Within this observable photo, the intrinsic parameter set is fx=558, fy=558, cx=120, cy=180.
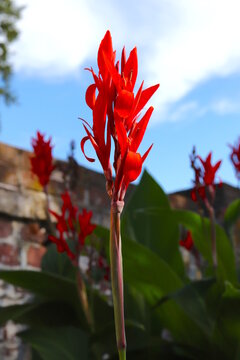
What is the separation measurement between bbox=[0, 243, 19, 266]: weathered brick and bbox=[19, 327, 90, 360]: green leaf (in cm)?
61

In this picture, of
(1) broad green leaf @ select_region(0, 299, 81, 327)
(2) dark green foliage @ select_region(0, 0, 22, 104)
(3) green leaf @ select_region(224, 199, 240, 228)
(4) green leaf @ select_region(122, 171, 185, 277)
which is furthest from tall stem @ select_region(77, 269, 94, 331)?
(2) dark green foliage @ select_region(0, 0, 22, 104)

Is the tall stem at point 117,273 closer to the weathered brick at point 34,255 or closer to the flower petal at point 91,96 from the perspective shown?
the flower petal at point 91,96

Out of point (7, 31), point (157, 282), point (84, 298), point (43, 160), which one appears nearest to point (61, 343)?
point (84, 298)

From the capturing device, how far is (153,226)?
4.77ft

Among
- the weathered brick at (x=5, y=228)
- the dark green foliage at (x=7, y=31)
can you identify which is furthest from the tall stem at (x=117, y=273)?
the dark green foliage at (x=7, y=31)

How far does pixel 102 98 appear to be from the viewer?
14.4 inches

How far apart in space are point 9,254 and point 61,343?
68 cm

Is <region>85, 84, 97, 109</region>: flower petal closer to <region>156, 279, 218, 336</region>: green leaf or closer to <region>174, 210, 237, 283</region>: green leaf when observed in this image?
<region>156, 279, 218, 336</region>: green leaf

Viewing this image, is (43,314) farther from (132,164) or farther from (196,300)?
(132,164)

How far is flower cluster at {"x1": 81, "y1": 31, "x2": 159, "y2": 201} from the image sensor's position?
1.18ft

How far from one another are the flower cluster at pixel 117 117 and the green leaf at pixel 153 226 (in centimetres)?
105

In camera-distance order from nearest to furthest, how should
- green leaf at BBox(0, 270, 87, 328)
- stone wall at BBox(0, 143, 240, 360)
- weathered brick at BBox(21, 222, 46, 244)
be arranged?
1. green leaf at BBox(0, 270, 87, 328)
2. stone wall at BBox(0, 143, 240, 360)
3. weathered brick at BBox(21, 222, 46, 244)

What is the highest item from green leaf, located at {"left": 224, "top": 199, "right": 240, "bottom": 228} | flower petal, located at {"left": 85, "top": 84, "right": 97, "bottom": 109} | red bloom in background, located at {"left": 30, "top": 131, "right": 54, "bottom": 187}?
red bloom in background, located at {"left": 30, "top": 131, "right": 54, "bottom": 187}

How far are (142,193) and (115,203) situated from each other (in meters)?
1.13
